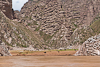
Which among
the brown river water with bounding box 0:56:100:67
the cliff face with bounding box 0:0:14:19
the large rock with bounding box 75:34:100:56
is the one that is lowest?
the large rock with bounding box 75:34:100:56

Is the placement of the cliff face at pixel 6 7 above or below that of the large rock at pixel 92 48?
above

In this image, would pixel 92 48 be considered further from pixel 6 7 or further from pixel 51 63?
pixel 6 7

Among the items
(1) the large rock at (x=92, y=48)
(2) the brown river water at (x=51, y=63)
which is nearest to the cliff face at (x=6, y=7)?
(1) the large rock at (x=92, y=48)

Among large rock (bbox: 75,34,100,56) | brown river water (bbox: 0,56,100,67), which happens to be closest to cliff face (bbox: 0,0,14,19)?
large rock (bbox: 75,34,100,56)

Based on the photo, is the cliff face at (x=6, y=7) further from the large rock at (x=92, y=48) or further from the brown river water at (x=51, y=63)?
the brown river water at (x=51, y=63)

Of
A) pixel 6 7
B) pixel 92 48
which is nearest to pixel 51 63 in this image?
pixel 92 48

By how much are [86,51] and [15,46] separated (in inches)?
3891

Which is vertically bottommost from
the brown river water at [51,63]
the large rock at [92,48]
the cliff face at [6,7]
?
the large rock at [92,48]

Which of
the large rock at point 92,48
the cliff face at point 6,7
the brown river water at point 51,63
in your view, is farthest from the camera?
the cliff face at point 6,7

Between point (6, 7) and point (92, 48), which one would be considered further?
point (6, 7)

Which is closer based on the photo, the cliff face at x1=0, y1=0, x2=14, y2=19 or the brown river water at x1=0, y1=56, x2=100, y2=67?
the brown river water at x1=0, y1=56, x2=100, y2=67

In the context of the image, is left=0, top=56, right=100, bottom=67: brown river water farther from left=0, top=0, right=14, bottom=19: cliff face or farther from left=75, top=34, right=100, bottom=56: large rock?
left=0, top=0, right=14, bottom=19: cliff face

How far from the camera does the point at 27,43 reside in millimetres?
155250

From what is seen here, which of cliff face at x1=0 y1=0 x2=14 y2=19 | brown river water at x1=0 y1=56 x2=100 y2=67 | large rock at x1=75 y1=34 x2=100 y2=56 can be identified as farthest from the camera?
cliff face at x1=0 y1=0 x2=14 y2=19
